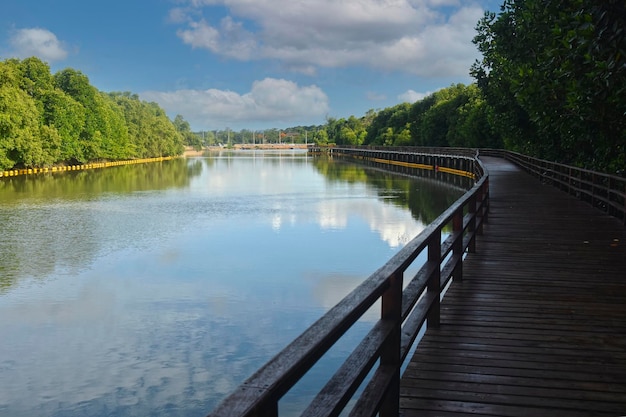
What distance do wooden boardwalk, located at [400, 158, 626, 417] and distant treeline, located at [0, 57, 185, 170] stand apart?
45.2 meters

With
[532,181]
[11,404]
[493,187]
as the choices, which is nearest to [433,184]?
[532,181]

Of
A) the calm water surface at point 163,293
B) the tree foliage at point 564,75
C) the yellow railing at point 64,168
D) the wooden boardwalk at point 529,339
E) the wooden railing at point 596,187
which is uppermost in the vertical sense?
the tree foliage at point 564,75

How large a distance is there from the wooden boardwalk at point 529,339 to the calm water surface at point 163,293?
2.90 meters

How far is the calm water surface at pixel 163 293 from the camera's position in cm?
780

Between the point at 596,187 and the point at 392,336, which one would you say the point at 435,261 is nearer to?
the point at 392,336

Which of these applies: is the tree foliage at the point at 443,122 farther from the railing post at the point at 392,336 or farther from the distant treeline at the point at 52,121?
A: the railing post at the point at 392,336

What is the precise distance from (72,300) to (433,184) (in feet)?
109

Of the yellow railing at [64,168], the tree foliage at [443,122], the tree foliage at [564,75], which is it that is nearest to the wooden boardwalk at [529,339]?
the tree foliage at [564,75]

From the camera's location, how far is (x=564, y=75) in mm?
10234

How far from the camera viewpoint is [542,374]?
3.96m

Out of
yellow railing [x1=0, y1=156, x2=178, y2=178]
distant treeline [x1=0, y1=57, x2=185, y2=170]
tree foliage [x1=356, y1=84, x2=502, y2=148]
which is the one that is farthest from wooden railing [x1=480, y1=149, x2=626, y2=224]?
yellow railing [x1=0, y1=156, x2=178, y2=178]

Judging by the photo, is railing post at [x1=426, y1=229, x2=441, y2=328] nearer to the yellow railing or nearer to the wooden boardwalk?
the wooden boardwalk

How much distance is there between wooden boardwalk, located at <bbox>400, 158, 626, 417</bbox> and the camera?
3.55 meters

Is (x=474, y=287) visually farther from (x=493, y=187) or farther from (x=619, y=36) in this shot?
(x=493, y=187)
